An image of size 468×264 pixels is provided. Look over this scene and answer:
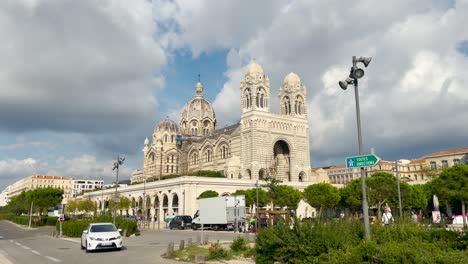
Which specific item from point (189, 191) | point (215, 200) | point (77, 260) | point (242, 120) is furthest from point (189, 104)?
point (77, 260)

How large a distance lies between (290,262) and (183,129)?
96.1 metres

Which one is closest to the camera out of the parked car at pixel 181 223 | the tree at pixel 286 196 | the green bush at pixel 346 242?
the green bush at pixel 346 242

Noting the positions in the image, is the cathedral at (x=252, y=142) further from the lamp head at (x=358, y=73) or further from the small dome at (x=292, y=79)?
the lamp head at (x=358, y=73)

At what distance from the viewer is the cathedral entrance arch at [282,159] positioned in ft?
278

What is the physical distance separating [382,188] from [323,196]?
9.27m

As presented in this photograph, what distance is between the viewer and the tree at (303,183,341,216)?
6022cm

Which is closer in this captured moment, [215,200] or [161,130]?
[215,200]

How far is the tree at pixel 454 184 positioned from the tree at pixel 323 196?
1610 centimetres

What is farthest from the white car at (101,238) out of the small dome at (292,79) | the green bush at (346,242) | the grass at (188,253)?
the small dome at (292,79)

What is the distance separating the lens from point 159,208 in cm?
7188

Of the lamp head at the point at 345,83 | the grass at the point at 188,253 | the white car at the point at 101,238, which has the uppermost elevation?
the lamp head at the point at 345,83

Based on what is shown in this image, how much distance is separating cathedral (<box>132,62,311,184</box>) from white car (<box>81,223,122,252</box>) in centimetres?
5061

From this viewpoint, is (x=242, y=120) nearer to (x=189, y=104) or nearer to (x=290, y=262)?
(x=189, y=104)

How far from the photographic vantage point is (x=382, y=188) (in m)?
54.0
